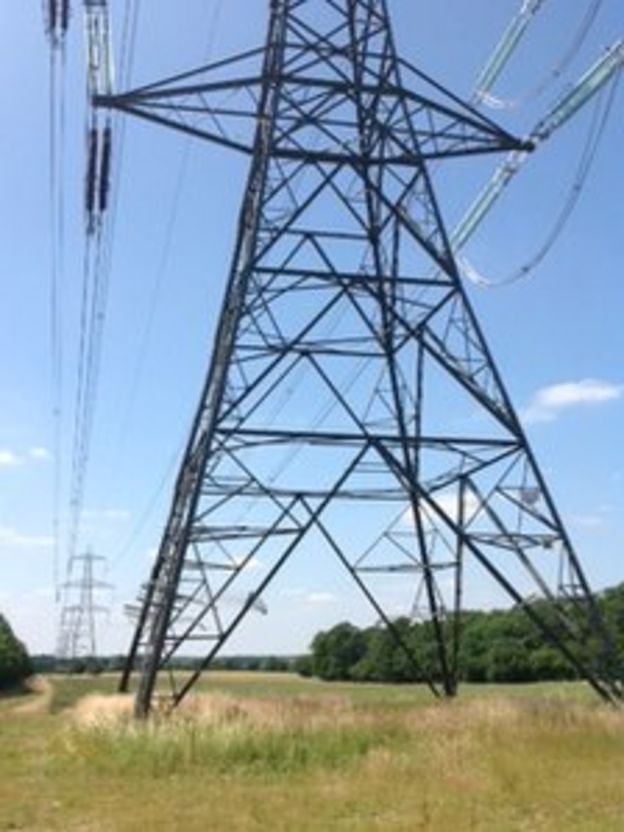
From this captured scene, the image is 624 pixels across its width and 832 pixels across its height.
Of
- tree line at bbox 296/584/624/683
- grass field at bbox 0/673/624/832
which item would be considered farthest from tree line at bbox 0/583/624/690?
grass field at bbox 0/673/624/832

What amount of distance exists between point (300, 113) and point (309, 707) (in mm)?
9619

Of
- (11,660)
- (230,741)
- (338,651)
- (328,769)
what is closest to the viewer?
(328,769)

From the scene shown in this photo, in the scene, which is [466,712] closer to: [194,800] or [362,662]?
[194,800]

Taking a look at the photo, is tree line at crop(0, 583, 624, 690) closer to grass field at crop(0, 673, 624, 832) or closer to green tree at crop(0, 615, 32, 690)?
green tree at crop(0, 615, 32, 690)

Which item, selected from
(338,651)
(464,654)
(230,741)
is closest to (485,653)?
(464,654)

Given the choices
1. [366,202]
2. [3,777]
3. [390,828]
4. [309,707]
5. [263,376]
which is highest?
[366,202]

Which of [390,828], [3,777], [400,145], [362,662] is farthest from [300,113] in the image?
[362,662]

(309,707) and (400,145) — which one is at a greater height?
(400,145)

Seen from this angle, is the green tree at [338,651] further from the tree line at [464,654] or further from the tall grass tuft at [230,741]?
the tall grass tuft at [230,741]

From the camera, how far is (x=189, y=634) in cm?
1950

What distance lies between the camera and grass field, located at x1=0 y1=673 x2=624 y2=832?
11.1 meters

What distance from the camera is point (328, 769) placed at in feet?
48.8

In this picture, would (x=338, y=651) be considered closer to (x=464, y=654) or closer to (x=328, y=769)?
(x=464, y=654)

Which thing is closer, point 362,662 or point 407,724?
point 407,724
